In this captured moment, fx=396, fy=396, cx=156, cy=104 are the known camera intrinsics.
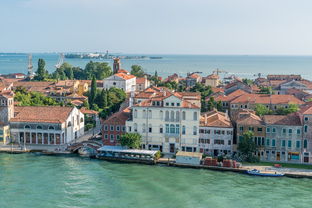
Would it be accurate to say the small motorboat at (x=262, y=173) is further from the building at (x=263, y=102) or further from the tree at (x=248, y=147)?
the building at (x=263, y=102)

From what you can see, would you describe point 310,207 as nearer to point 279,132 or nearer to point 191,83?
point 279,132

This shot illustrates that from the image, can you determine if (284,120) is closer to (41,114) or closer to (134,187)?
(134,187)

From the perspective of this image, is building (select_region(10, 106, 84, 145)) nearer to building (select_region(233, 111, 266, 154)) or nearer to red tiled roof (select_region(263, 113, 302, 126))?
building (select_region(233, 111, 266, 154))

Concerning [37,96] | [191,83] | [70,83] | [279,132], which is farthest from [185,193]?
[191,83]

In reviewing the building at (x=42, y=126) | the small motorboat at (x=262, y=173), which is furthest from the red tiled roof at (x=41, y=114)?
the small motorboat at (x=262, y=173)

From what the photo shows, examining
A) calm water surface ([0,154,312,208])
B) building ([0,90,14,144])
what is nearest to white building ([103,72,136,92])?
building ([0,90,14,144])

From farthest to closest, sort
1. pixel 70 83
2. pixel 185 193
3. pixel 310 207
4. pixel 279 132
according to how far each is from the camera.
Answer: pixel 70 83, pixel 279 132, pixel 185 193, pixel 310 207
